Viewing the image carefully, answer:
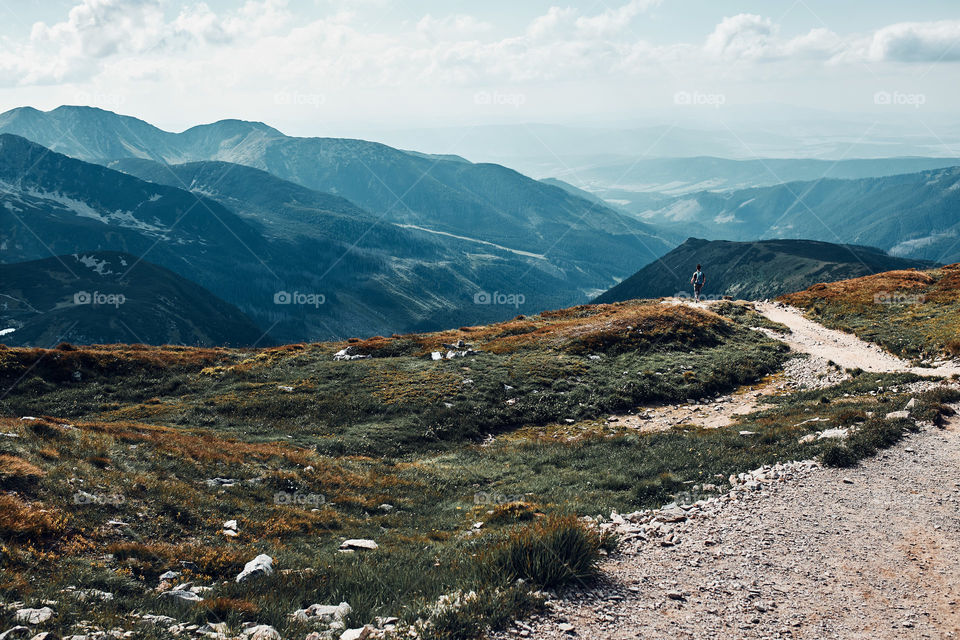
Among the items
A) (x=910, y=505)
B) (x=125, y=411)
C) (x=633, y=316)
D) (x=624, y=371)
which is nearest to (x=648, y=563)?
(x=910, y=505)

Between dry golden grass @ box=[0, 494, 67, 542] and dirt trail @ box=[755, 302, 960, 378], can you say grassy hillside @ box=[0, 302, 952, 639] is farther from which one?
dirt trail @ box=[755, 302, 960, 378]

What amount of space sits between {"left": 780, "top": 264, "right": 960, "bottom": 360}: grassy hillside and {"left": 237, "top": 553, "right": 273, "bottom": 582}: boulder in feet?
113

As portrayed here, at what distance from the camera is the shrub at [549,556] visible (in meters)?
9.23

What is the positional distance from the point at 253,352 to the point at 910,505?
42.5 m

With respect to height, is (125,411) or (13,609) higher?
(13,609)

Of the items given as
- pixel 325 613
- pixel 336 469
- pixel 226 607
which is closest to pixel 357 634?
pixel 325 613

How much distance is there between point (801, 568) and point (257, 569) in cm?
1023

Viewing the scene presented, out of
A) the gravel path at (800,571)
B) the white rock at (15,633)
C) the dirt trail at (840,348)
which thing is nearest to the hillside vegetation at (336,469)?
the white rock at (15,633)

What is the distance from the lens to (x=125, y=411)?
28625 millimetres

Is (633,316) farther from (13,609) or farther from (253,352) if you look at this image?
(13,609)

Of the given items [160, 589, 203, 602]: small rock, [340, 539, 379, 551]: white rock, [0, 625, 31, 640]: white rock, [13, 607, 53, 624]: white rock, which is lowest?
[340, 539, 379, 551]: white rock

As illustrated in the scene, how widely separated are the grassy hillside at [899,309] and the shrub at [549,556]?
98.4 feet

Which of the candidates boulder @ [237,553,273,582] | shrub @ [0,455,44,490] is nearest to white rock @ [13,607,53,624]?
boulder @ [237,553,273,582]

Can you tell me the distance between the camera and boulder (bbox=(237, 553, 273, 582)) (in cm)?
1016
